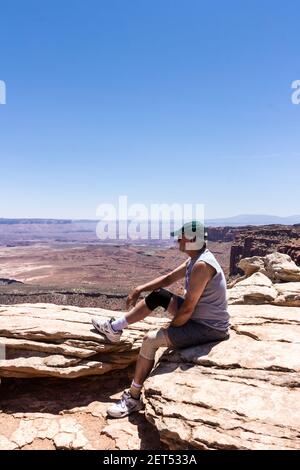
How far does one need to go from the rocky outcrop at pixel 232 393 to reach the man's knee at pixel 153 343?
0.33 m

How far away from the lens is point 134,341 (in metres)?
6.93

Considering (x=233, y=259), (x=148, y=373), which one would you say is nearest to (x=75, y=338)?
(x=148, y=373)

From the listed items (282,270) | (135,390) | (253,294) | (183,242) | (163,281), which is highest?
(183,242)

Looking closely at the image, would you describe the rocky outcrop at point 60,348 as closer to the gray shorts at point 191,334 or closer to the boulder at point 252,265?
the gray shorts at point 191,334

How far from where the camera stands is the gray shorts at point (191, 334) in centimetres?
567

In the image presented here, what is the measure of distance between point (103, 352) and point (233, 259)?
74292 millimetres

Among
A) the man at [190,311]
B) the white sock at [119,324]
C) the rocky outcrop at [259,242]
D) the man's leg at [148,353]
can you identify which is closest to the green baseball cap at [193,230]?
the man at [190,311]

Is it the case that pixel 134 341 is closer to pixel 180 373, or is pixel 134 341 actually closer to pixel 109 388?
pixel 109 388

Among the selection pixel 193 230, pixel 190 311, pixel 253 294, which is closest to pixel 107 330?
pixel 190 311

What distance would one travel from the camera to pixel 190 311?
5.48 metres

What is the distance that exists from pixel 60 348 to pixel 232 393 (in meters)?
3.07

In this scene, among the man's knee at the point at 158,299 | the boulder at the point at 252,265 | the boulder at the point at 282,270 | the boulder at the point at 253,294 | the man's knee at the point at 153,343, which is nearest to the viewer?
the man's knee at the point at 153,343

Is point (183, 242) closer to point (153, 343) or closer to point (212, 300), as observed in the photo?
point (212, 300)

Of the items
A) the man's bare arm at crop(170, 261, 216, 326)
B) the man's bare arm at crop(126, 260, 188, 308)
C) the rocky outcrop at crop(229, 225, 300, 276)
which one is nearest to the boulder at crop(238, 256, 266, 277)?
the man's bare arm at crop(126, 260, 188, 308)
